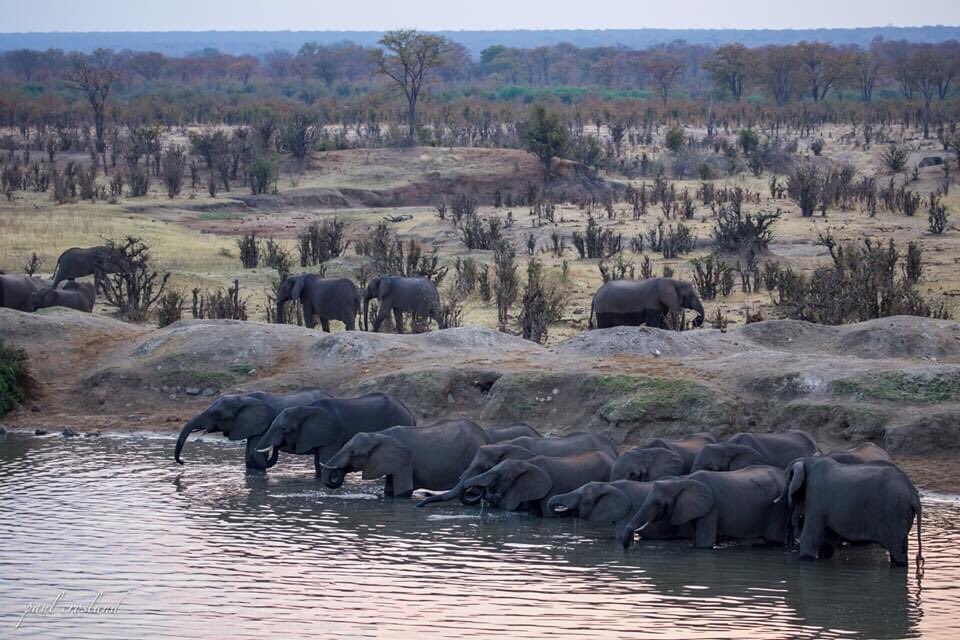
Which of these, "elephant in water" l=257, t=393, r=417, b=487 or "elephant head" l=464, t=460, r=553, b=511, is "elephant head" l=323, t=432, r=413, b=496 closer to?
"elephant in water" l=257, t=393, r=417, b=487

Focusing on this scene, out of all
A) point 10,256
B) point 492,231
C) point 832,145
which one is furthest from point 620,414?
point 832,145

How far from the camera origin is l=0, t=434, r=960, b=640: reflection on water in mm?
7852

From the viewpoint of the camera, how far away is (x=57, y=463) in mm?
12555

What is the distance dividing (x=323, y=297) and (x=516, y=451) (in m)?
7.88

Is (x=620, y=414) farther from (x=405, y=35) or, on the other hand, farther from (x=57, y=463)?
(x=405, y=35)

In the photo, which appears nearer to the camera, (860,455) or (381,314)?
(860,455)

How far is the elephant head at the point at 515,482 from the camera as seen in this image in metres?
10.5

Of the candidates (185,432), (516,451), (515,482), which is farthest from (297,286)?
(515,482)

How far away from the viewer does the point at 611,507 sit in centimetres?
997

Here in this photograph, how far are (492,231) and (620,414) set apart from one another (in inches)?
544

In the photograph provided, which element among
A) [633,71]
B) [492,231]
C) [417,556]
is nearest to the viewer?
[417,556]

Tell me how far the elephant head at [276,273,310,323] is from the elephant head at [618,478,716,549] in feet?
31.3

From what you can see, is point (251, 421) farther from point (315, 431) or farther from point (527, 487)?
point (527, 487)

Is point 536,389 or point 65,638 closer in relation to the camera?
point 65,638
